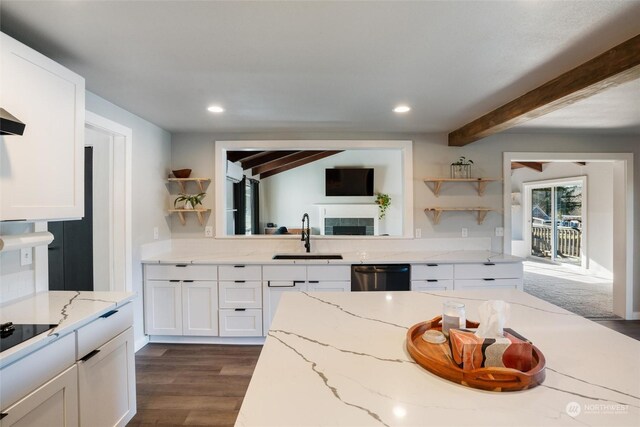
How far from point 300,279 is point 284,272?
0.56ft

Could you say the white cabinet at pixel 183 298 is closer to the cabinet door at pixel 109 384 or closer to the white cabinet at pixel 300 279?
the white cabinet at pixel 300 279

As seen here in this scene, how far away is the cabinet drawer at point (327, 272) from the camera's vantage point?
9.82 feet

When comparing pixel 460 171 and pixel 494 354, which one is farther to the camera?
pixel 460 171

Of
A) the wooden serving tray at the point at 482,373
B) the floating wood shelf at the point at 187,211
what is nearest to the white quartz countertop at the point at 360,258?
the floating wood shelf at the point at 187,211

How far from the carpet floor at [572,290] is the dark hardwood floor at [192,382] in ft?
2.85

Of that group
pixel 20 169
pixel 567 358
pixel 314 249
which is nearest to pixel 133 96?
pixel 20 169

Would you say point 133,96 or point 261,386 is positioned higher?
point 133,96

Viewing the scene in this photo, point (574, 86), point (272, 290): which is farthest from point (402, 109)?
point (272, 290)

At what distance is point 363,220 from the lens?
7984 millimetres

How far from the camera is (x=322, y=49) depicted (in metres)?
1.71

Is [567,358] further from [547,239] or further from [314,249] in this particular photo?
[547,239]

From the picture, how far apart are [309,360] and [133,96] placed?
243cm

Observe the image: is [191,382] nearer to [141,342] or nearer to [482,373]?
[141,342]

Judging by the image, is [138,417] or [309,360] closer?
[309,360]
